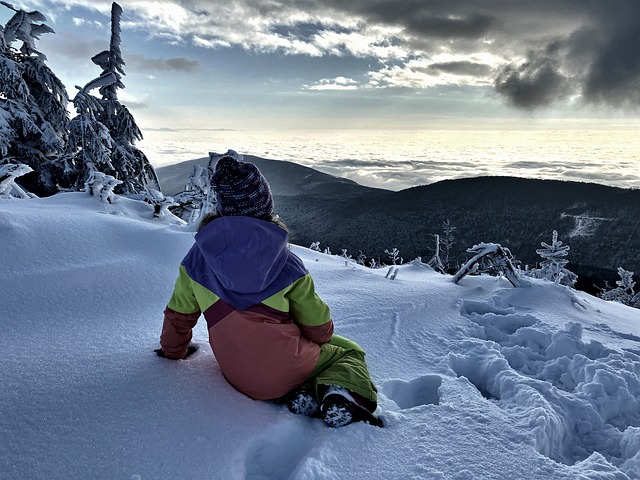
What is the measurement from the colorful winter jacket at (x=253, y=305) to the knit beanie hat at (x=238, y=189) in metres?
0.10

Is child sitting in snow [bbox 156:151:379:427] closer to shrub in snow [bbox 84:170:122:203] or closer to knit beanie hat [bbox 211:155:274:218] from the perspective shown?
knit beanie hat [bbox 211:155:274:218]

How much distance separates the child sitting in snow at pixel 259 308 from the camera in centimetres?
210

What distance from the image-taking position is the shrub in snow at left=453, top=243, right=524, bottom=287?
535 cm

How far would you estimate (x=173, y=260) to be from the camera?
4785 mm

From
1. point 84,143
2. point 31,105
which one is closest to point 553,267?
point 84,143

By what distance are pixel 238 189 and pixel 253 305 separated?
0.69m

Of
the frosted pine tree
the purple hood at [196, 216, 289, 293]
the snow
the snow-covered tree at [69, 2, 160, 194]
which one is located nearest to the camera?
the snow

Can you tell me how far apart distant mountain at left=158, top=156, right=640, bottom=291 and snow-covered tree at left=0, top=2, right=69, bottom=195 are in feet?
266

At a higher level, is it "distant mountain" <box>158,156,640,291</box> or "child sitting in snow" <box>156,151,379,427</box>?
"child sitting in snow" <box>156,151,379,427</box>

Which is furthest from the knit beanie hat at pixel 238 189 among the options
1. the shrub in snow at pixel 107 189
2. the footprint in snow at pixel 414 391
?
the shrub in snow at pixel 107 189

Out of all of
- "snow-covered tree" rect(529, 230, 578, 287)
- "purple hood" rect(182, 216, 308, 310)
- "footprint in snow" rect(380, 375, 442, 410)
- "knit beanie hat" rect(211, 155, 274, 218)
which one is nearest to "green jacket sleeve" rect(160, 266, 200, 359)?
"purple hood" rect(182, 216, 308, 310)

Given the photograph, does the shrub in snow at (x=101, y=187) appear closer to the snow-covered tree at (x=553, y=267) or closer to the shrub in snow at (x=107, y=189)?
the shrub in snow at (x=107, y=189)

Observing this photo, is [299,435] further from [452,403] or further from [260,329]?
[452,403]

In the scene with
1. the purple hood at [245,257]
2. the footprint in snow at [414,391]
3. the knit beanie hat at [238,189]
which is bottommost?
the footprint in snow at [414,391]
